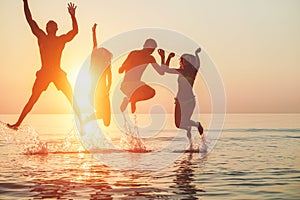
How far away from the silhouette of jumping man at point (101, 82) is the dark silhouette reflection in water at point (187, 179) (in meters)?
2.87

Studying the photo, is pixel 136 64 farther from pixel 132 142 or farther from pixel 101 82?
pixel 132 142

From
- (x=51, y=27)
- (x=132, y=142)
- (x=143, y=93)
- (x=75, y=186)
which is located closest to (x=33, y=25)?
(x=51, y=27)

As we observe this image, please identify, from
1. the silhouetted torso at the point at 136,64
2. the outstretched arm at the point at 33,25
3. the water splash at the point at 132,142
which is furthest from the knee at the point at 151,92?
the water splash at the point at 132,142

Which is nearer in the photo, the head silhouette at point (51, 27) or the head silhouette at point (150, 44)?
the head silhouette at point (150, 44)

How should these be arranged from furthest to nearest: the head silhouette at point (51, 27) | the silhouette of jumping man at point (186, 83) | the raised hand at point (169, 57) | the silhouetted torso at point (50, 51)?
the silhouette of jumping man at point (186, 83), the raised hand at point (169, 57), the head silhouette at point (51, 27), the silhouetted torso at point (50, 51)

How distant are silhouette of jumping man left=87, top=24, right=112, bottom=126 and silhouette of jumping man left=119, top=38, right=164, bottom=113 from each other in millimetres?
896

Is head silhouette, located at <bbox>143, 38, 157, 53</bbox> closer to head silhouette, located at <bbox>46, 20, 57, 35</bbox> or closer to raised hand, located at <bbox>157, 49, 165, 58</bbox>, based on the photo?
raised hand, located at <bbox>157, 49, 165, 58</bbox>

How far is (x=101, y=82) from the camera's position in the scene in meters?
16.3

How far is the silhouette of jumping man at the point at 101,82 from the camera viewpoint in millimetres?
16375

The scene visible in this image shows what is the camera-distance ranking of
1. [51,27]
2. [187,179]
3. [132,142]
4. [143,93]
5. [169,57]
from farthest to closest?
[132,142] → [169,57] → [51,27] → [143,93] → [187,179]

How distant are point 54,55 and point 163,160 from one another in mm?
5549

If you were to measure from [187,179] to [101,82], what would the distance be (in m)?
4.11

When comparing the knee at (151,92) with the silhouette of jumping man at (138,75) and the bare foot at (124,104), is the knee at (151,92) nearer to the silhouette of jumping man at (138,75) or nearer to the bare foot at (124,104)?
the silhouette of jumping man at (138,75)

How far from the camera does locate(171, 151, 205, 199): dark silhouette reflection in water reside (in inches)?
487
